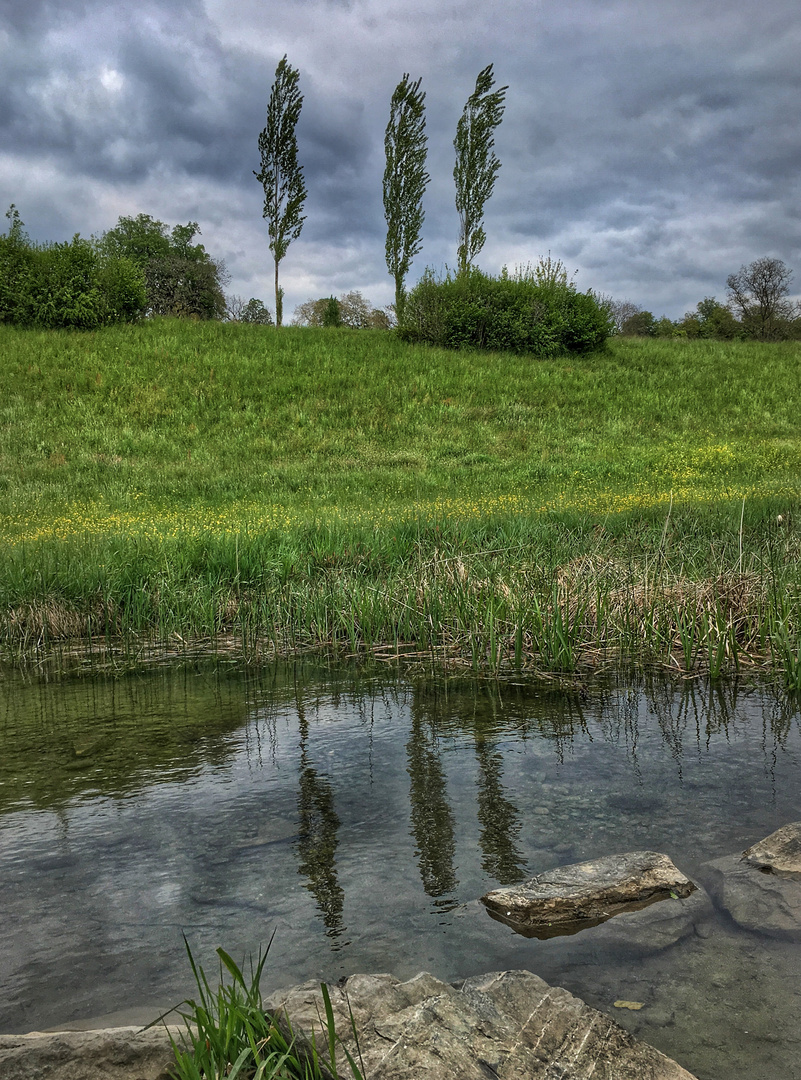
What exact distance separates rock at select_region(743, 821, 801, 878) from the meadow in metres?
2.52

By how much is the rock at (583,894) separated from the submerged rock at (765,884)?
140 millimetres

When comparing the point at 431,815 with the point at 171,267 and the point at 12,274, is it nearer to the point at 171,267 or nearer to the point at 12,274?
the point at 12,274

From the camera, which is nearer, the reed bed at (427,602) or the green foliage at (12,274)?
the reed bed at (427,602)

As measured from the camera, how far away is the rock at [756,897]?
7.83ft

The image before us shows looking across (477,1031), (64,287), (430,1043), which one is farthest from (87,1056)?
(64,287)

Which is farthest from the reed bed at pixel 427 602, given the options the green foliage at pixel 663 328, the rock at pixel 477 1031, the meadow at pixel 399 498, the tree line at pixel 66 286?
the green foliage at pixel 663 328

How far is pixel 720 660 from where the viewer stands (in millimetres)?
5324

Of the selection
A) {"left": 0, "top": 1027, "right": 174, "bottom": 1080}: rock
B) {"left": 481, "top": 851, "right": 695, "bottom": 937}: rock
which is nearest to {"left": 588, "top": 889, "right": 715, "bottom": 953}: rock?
{"left": 481, "top": 851, "right": 695, "bottom": 937}: rock

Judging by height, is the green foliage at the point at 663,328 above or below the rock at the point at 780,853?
above

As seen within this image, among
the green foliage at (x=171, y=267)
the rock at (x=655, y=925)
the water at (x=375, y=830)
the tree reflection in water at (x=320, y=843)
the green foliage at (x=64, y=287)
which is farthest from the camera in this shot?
the green foliage at (x=171, y=267)

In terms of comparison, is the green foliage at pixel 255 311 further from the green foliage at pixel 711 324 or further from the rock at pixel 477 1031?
the rock at pixel 477 1031

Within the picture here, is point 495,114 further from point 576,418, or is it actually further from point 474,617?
point 474,617

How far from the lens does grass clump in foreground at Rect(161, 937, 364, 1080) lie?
1.60 m

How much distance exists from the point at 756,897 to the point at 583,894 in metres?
0.60
